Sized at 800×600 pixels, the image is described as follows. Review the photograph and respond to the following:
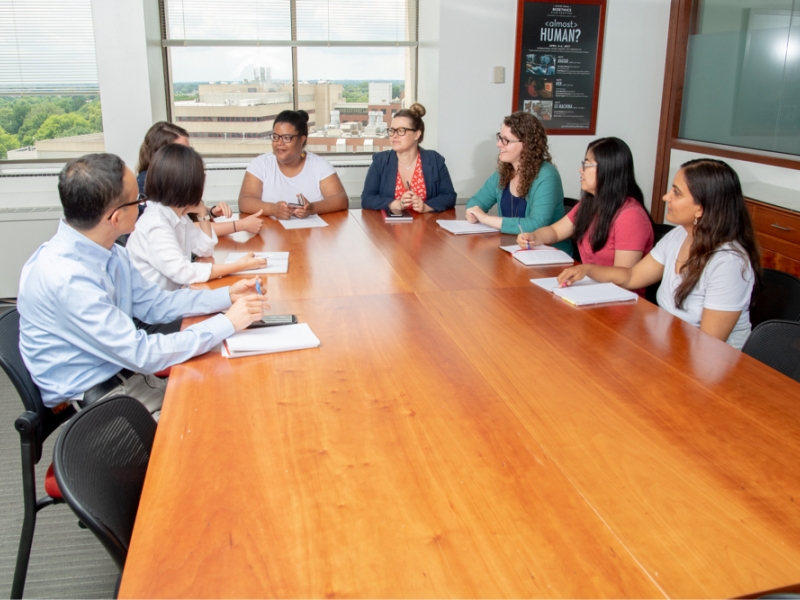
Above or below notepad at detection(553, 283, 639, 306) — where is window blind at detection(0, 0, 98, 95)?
above

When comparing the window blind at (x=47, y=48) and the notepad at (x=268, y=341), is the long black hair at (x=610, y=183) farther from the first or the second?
the window blind at (x=47, y=48)

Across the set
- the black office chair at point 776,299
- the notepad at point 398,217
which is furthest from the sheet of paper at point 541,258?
the notepad at point 398,217

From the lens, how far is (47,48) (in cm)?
473

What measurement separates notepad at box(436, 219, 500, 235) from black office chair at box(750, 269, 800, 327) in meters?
1.47

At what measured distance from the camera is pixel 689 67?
195 inches

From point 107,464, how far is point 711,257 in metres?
1.91

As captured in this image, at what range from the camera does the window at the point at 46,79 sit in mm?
4637

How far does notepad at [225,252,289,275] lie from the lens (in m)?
2.74

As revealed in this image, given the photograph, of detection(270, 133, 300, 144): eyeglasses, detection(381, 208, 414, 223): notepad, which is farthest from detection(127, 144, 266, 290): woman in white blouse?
detection(270, 133, 300, 144): eyeglasses

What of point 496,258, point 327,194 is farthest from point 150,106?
point 496,258

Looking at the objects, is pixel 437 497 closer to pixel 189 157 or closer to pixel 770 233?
pixel 189 157

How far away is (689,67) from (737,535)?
4.62m

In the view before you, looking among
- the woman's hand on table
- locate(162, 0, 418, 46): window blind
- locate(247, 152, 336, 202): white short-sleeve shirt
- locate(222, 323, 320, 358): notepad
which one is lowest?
locate(222, 323, 320, 358): notepad

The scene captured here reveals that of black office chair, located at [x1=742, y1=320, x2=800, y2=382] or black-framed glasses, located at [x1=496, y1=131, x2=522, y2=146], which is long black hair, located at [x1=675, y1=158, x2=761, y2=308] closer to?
black office chair, located at [x1=742, y1=320, x2=800, y2=382]
